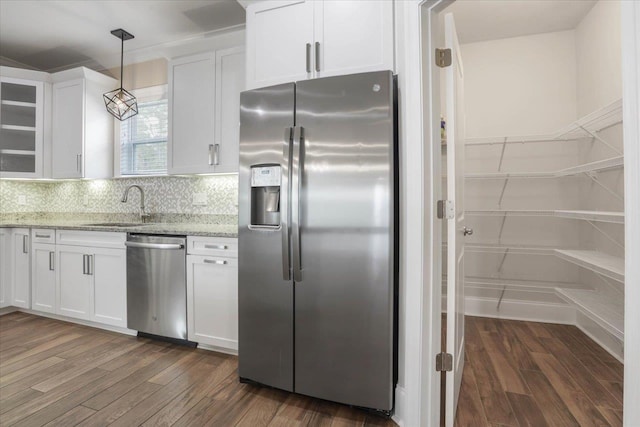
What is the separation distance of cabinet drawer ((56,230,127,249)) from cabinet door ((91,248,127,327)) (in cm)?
5

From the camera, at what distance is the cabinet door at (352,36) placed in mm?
1893

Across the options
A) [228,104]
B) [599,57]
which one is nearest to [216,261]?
[228,104]

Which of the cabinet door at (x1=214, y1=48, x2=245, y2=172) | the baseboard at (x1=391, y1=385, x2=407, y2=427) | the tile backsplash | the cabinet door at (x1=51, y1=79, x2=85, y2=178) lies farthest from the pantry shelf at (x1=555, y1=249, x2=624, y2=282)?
the cabinet door at (x1=51, y1=79, x2=85, y2=178)

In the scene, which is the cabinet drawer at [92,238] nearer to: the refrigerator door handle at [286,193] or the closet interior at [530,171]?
the refrigerator door handle at [286,193]

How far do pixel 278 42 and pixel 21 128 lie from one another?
3240mm

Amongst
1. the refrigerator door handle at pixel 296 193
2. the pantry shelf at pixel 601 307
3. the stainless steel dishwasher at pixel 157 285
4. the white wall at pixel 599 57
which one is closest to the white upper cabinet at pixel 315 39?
the refrigerator door handle at pixel 296 193

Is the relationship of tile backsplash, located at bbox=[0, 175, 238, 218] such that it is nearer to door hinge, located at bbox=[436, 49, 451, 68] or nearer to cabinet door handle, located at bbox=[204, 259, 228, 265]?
cabinet door handle, located at bbox=[204, 259, 228, 265]

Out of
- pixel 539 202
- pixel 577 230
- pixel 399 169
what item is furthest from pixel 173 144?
pixel 577 230

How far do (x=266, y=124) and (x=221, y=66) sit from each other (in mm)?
1256

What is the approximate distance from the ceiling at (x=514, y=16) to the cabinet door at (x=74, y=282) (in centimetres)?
388

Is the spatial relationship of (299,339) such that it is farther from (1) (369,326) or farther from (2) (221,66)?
(2) (221,66)

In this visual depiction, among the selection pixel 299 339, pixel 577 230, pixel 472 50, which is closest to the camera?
pixel 299 339

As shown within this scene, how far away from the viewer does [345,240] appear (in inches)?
70.2

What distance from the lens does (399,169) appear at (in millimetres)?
1781
